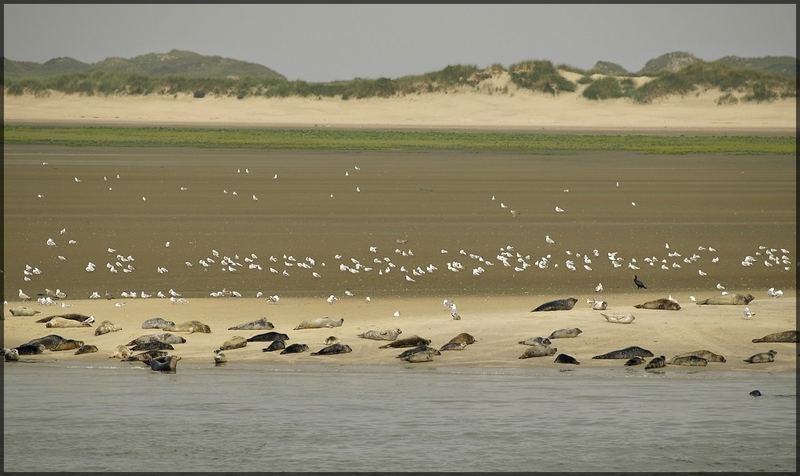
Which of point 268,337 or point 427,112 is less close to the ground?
point 268,337

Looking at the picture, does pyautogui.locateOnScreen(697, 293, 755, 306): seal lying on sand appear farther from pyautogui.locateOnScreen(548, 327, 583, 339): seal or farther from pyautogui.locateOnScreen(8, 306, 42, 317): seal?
pyautogui.locateOnScreen(8, 306, 42, 317): seal

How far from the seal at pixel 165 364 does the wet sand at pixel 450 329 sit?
1.03 ft

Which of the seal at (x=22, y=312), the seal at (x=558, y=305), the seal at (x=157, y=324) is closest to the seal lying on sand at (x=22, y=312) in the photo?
the seal at (x=22, y=312)

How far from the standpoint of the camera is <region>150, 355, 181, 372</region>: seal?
13.9 meters

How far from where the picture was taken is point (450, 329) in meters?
15.7

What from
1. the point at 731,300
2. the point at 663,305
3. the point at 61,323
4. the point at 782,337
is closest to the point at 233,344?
the point at 61,323

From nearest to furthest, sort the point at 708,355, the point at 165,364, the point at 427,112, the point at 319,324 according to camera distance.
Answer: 1. the point at 165,364
2. the point at 708,355
3. the point at 319,324
4. the point at 427,112

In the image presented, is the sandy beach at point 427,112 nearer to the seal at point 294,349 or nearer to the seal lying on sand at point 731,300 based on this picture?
the seal lying on sand at point 731,300

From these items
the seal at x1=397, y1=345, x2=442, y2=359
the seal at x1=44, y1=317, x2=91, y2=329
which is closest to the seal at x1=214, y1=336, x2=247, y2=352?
the seal at x1=397, y1=345, x2=442, y2=359

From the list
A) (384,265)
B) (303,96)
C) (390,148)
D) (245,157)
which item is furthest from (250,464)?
(303,96)

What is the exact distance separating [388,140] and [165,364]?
145 feet

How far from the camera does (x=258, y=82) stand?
94.4 meters

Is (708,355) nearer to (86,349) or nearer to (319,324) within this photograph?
(319,324)

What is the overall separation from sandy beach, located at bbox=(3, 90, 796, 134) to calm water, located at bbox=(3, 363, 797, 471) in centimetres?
6066
